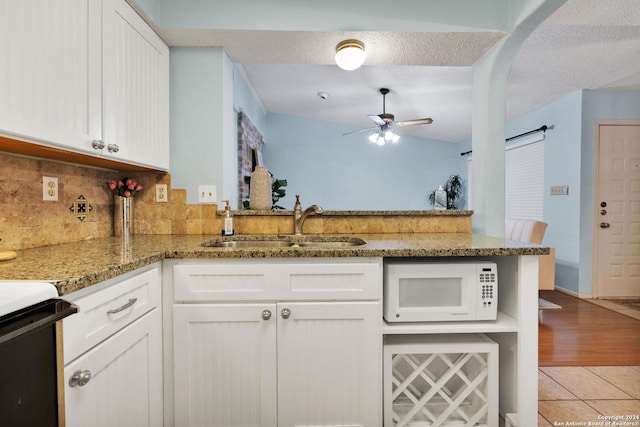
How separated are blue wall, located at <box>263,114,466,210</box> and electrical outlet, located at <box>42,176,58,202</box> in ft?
14.4

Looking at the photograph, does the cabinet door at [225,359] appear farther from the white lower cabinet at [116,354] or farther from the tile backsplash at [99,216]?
the tile backsplash at [99,216]

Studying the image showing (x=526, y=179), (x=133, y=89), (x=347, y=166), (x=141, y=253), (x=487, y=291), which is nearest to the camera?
(x=141, y=253)

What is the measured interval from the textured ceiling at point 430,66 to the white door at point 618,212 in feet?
2.10

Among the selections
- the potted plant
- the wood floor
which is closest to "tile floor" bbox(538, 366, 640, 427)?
the wood floor

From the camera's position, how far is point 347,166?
242 inches

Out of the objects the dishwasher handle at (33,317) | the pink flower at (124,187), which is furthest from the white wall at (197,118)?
the dishwasher handle at (33,317)

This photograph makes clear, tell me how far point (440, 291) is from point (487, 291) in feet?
0.63

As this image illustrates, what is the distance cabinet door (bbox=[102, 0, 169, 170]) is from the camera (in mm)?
1431

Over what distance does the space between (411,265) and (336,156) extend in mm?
4884

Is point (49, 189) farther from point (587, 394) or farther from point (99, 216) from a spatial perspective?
point (587, 394)

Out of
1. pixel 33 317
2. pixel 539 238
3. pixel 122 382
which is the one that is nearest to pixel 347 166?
pixel 539 238

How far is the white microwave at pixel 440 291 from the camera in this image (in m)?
1.40

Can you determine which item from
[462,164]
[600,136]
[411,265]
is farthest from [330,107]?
[411,265]

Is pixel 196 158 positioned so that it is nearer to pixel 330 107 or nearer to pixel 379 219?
pixel 379 219
